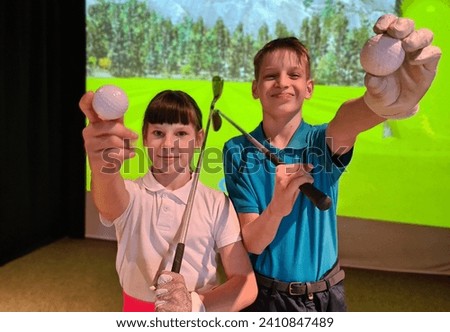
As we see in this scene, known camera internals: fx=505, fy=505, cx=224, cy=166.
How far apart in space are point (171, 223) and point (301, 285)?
260 millimetres

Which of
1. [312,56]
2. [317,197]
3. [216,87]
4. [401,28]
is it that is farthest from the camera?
[312,56]

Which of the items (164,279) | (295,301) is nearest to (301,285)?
(295,301)

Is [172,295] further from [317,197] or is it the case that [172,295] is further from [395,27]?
[395,27]

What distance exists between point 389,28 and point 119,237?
0.58m

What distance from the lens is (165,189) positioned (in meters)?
0.93

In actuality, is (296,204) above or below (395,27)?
below

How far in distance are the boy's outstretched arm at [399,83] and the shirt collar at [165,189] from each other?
0.31 m

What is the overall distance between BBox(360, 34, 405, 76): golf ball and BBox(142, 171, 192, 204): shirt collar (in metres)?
0.39

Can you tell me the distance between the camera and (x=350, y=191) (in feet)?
7.61

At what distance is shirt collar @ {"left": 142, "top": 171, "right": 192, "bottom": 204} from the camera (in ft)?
3.02

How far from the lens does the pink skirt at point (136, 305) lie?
0.91 metres

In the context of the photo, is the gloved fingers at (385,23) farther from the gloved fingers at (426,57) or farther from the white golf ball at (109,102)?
the white golf ball at (109,102)

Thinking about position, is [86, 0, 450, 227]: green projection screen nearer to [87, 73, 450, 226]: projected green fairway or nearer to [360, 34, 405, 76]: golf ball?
[87, 73, 450, 226]: projected green fairway

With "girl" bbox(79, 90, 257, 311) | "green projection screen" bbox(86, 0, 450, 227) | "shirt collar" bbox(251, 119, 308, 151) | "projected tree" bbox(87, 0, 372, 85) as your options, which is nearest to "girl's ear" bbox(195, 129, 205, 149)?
"girl" bbox(79, 90, 257, 311)
